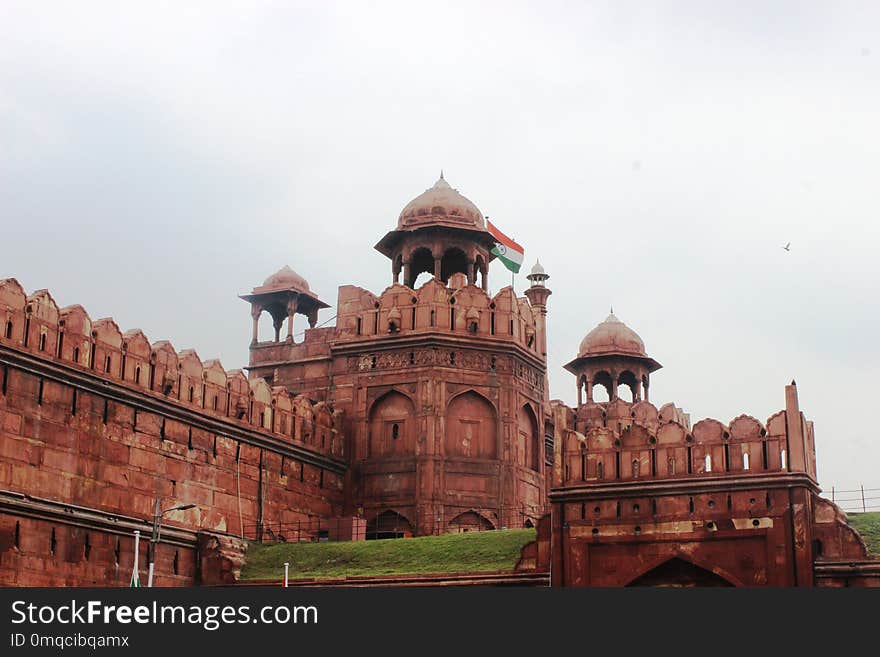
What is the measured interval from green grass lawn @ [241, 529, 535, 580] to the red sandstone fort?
3.02 ft

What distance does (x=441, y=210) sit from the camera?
42750mm

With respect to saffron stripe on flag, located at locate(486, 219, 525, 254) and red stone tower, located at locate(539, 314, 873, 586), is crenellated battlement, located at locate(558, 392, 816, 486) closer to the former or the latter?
red stone tower, located at locate(539, 314, 873, 586)

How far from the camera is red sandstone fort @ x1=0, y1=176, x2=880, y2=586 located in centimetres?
2916

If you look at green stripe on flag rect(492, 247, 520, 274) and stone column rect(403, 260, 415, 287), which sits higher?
green stripe on flag rect(492, 247, 520, 274)

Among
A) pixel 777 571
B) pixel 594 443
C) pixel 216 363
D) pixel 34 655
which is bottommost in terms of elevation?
pixel 34 655

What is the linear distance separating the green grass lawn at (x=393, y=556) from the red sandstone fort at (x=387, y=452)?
920 millimetres

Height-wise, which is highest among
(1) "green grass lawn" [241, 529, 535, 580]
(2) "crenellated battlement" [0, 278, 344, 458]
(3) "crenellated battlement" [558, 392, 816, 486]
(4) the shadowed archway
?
(2) "crenellated battlement" [0, 278, 344, 458]

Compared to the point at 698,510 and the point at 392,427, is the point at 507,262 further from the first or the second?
the point at 698,510

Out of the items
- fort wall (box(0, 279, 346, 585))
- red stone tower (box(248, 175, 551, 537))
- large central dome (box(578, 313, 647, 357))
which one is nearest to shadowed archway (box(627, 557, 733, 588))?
red stone tower (box(248, 175, 551, 537))

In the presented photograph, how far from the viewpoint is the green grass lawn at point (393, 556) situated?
31.6 metres

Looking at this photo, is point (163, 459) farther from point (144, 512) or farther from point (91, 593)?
point (91, 593)

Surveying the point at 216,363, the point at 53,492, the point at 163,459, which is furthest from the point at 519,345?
the point at 53,492

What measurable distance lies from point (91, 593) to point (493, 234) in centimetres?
2641

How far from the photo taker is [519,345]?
40.6m
